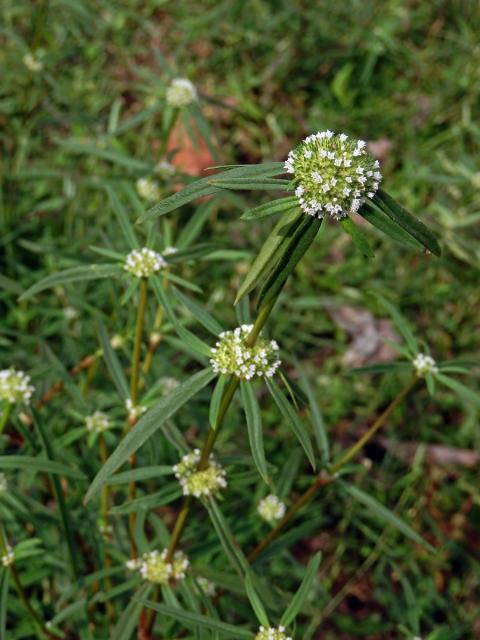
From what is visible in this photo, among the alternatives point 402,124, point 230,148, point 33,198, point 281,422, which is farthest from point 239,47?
point 281,422

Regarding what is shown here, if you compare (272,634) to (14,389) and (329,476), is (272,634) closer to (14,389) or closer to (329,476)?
(329,476)

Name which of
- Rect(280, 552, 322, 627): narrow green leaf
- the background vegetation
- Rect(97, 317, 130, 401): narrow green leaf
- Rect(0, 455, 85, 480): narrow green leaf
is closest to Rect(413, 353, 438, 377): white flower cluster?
Rect(280, 552, 322, 627): narrow green leaf

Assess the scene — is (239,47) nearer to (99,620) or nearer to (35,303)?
(35,303)

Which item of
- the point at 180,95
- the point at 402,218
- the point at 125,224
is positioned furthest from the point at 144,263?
the point at 180,95

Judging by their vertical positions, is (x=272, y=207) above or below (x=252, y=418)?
above

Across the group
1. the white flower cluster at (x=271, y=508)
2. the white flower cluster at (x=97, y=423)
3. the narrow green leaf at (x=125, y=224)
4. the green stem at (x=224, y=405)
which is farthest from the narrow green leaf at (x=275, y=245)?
the white flower cluster at (x=271, y=508)

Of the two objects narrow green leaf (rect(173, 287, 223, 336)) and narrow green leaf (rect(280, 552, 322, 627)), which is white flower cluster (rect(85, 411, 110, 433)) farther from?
narrow green leaf (rect(280, 552, 322, 627))
